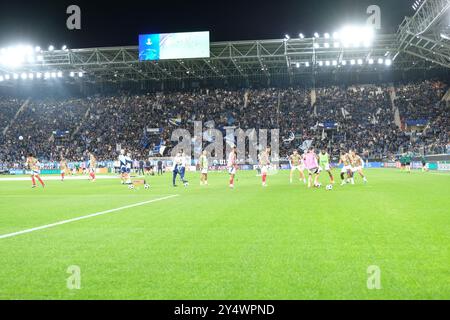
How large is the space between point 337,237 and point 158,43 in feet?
147

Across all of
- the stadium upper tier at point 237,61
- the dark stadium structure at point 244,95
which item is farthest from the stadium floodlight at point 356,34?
the dark stadium structure at point 244,95

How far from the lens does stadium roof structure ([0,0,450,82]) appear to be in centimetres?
4988

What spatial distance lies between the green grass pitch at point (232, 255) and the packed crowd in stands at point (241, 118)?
4681 centimetres

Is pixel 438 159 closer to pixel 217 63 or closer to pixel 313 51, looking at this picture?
pixel 313 51

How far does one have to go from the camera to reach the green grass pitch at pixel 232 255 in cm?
458

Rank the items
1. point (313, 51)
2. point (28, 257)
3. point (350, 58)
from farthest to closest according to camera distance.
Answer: point (350, 58), point (313, 51), point (28, 257)

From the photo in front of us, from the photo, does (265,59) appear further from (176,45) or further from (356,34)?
(176,45)

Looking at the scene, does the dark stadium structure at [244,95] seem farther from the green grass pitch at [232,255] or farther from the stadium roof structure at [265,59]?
the green grass pitch at [232,255]

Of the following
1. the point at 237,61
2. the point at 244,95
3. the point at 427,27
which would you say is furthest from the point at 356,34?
the point at 244,95

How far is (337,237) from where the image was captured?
7551 millimetres

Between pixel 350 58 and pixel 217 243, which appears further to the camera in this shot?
pixel 350 58

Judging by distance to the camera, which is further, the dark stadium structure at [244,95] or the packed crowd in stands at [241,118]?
the packed crowd in stands at [241,118]

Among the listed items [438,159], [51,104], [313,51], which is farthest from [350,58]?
[51,104]

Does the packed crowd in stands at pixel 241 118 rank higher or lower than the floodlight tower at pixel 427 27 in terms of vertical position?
lower
